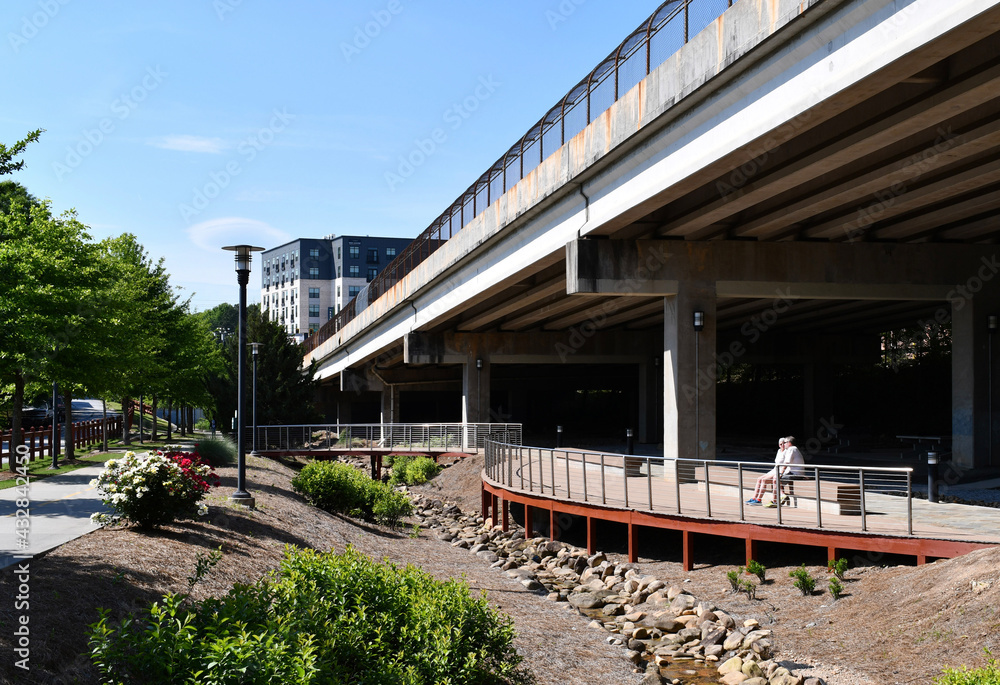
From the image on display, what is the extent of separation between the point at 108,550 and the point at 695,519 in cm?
889

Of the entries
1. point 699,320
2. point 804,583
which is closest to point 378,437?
point 699,320

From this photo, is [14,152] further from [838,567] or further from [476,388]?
[476,388]

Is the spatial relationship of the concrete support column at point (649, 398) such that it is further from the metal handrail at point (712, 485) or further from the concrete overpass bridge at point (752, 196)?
the metal handrail at point (712, 485)

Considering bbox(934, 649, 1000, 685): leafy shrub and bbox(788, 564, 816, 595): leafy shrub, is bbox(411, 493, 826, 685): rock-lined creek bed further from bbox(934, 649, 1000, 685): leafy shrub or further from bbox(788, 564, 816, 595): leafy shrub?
bbox(934, 649, 1000, 685): leafy shrub

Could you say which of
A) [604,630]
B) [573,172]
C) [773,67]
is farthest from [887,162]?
[604,630]

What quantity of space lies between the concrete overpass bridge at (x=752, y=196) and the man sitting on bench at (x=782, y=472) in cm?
479

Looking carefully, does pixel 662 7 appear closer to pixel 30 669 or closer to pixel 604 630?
pixel 604 630

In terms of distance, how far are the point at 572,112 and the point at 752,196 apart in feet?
17.6

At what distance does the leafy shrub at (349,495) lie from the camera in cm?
2167

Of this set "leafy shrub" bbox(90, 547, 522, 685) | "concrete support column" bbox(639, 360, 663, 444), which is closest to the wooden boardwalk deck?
"leafy shrub" bbox(90, 547, 522, 685)

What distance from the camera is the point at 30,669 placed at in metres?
6.45

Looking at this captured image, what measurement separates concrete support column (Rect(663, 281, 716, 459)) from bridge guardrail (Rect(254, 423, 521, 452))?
48.2ft

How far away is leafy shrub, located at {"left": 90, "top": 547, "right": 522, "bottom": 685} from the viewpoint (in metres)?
6.28

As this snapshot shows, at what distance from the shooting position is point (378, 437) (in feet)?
118
